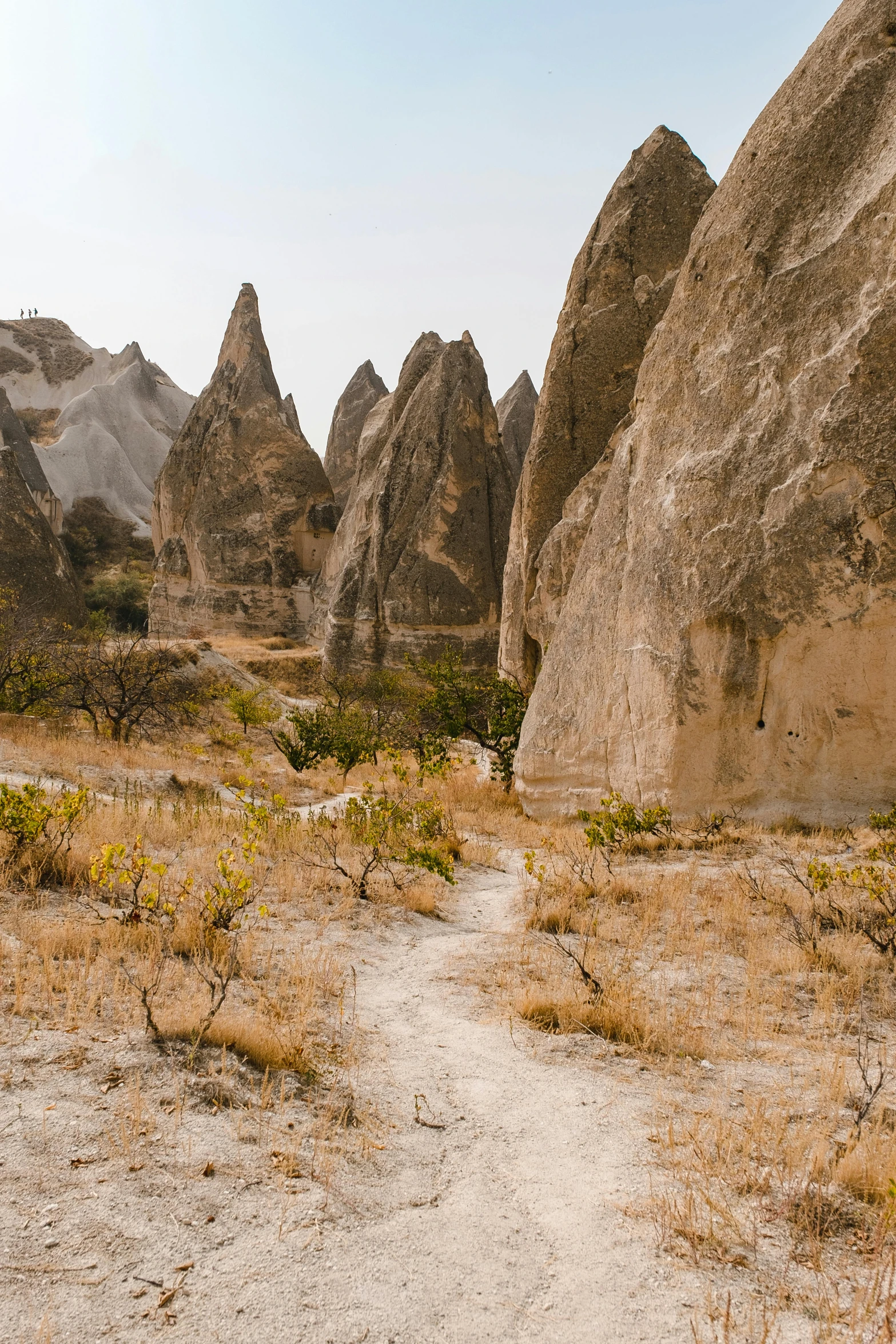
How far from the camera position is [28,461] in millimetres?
32469

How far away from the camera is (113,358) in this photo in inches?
2056

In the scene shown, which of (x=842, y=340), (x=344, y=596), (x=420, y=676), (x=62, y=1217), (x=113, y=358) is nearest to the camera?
(x=62, y=1217)

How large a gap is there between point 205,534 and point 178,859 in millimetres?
23293

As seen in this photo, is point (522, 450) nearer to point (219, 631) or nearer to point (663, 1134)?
point (219, 631)

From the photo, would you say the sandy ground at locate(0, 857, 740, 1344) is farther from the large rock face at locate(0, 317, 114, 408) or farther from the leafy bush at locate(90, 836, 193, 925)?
the large rock face at locate(0, 317, 114, 408)

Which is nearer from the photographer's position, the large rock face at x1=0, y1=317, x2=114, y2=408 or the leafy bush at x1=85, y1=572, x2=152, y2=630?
the leafy bush at x1=85, y1=572, x2=152, y2=630

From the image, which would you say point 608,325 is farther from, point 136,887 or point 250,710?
point 136,887

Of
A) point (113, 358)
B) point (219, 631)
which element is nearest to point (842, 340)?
point (219, 631)

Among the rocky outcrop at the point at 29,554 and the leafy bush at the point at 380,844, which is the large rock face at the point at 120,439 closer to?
the rocky outcrop at the point at 29,554

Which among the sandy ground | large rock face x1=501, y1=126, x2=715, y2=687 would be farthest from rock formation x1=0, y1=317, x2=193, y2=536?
the sandy ground

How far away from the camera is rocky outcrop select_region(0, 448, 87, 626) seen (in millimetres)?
23328

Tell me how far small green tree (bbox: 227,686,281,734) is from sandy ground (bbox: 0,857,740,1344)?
11368mm

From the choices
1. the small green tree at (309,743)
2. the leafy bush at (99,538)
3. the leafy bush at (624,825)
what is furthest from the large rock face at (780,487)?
the leafy bush at (99,538)

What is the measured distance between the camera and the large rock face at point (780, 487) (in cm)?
591
